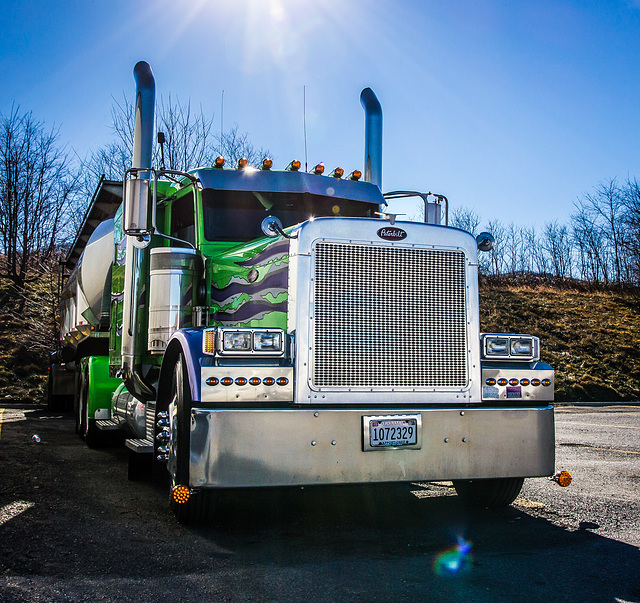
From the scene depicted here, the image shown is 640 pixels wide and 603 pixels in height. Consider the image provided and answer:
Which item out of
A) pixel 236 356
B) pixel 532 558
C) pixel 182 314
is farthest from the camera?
pixel 182 314

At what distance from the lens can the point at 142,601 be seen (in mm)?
3508

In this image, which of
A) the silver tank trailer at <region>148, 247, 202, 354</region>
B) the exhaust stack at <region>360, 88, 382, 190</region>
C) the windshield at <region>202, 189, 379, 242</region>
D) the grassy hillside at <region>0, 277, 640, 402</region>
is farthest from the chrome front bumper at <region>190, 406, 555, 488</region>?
the grassy hillside at <region>0, 277, 640, 402</region>

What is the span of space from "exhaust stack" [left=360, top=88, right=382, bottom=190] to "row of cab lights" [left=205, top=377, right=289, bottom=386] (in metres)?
3.94

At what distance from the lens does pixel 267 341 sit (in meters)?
4.75

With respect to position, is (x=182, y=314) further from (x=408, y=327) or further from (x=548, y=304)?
(x=548, y=304)

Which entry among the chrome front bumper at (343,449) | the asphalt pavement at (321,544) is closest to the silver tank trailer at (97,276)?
the asphalt pavement at (321,544)

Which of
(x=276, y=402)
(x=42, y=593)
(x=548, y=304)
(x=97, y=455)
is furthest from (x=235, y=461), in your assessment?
(x=548, y=304)

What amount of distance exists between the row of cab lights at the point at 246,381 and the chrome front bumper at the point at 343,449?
183 millimetres

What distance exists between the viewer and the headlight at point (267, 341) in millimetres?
4730

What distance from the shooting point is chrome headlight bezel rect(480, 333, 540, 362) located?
17.6ft

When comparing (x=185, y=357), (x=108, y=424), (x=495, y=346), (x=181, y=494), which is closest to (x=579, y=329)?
(x=108, y=424)

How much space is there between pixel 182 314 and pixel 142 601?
2.98 m

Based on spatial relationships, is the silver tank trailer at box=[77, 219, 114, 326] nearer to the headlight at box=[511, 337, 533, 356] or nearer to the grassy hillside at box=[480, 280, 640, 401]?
the headlight at box=[511, 337, 533, 356]

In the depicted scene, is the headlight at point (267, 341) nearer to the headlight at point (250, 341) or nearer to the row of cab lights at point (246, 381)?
the headlight at point (250, 341)
